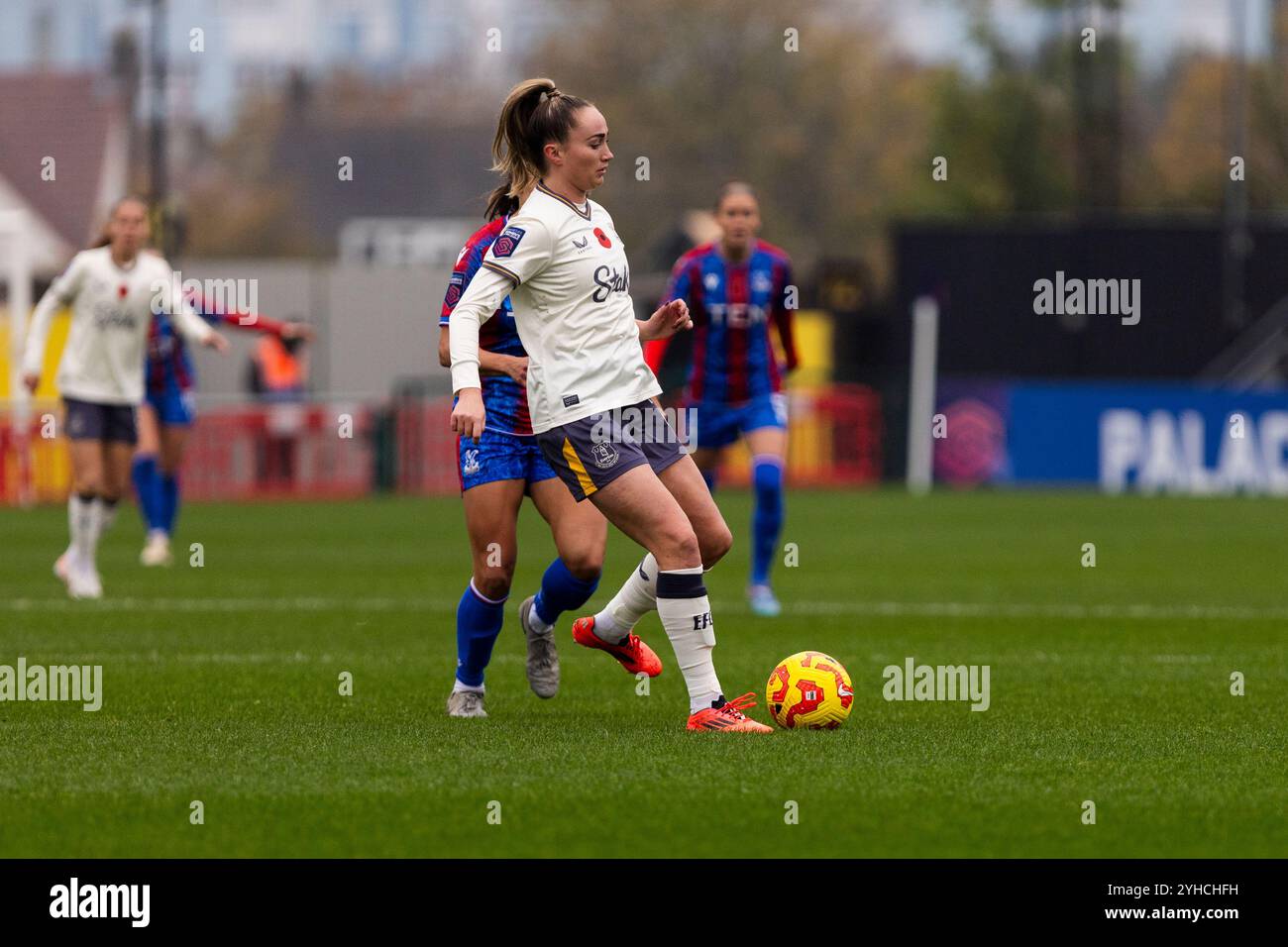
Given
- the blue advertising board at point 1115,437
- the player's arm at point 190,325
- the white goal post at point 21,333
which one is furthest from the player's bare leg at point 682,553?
the blue advertising board at point 1115,437

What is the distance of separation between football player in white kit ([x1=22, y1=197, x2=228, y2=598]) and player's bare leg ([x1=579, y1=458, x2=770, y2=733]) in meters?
6.75

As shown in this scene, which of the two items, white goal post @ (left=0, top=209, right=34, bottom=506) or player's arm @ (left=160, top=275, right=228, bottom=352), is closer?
player's arm @ (left=160, top=275, right=228, bottom=352)

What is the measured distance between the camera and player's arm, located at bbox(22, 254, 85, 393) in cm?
1341

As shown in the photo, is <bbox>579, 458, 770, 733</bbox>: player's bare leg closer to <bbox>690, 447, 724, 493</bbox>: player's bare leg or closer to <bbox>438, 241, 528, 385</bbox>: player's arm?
<bbox>438, 241, 528, 385</bbox>: player's arm

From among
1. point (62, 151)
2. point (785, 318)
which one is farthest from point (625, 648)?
point (62, 151)

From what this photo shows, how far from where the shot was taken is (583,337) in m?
7.54

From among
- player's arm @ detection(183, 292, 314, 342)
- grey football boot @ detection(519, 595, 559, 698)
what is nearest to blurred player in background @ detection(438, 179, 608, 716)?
grey football boot @ detection(519, 595, 559, 698)

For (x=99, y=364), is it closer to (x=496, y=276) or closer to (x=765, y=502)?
(x=765, y=502)

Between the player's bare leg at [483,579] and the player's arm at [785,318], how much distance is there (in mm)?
5118

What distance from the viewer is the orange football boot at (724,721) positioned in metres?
7.68
